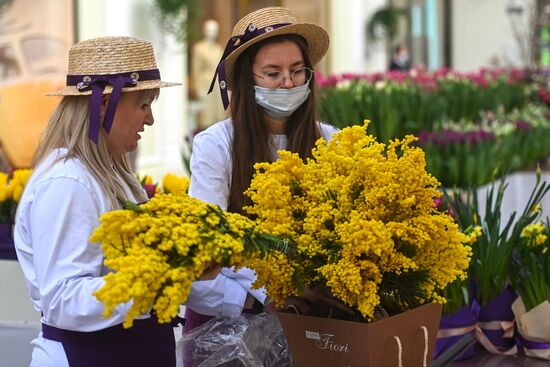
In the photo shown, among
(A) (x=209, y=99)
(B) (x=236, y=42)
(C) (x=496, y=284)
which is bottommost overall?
(A) (x=209, y=99)

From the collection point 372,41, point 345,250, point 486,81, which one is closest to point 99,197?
point 345,250

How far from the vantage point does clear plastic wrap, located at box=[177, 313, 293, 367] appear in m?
1.86

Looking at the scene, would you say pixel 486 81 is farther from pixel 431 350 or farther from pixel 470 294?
pixel 431 350

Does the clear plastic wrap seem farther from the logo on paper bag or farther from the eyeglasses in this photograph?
the eyeglasses

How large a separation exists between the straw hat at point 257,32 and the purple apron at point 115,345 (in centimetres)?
77

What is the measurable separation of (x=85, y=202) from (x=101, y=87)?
0.25m

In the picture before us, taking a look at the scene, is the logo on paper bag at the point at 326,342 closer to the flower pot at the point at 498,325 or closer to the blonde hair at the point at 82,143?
A: the blonde hair at the point at 82,143

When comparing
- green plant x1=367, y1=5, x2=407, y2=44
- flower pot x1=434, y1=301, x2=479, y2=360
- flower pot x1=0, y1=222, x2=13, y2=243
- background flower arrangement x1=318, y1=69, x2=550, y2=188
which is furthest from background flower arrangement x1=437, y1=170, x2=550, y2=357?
green plant x1=367, y1=5, x2=407, y2=44

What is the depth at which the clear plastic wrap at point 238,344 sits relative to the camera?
6.11 ft

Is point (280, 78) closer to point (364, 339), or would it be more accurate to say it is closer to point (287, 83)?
point (287, 83)

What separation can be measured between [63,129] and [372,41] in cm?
1647

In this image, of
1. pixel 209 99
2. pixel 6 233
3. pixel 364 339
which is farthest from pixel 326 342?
pixel 209 99

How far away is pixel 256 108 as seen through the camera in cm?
244

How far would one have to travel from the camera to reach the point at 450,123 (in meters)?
7.23
